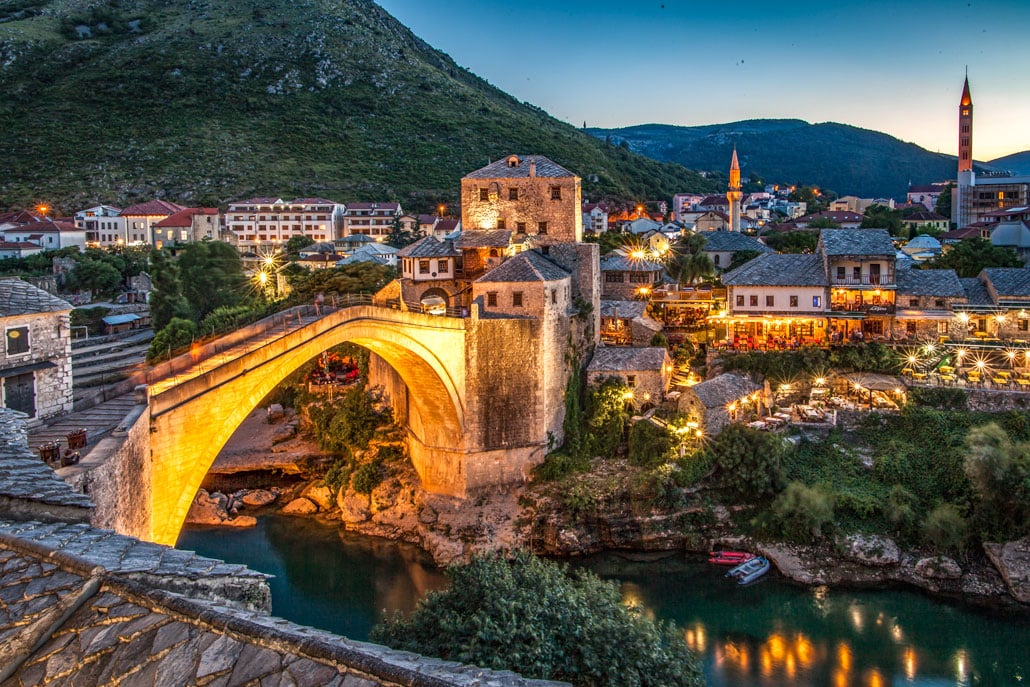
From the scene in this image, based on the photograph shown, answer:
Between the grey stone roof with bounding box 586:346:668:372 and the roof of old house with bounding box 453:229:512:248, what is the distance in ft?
19.4

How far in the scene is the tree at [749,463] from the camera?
27869mm

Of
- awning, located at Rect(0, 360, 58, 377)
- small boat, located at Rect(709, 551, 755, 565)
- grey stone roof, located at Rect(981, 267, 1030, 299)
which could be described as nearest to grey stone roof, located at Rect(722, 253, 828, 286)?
grey stone roof, located at Rect(981, 267, 1030, 299)

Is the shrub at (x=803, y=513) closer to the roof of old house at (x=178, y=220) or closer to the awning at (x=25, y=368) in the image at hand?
the awning at (x=25, y=368)

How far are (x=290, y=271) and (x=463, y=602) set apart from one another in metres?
38.1

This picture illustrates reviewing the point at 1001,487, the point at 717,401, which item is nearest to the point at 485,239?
the point at 717,401

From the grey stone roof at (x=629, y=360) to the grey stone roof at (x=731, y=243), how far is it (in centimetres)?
2117

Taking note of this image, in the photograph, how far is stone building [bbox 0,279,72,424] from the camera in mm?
15469

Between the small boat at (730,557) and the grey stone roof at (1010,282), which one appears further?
the grey stone roof at (1010,282)

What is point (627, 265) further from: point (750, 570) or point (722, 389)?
point (750, 570)

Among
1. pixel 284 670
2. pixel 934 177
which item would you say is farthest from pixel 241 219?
pixel 934 177

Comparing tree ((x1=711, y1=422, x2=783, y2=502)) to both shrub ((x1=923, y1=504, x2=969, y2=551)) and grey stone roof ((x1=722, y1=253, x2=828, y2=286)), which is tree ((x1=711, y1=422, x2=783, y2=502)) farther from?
grey stone roof ((x1=722, y1=253, x2=828, y2=286))

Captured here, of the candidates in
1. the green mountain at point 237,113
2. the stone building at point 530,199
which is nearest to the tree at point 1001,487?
the stone building at point 530,199

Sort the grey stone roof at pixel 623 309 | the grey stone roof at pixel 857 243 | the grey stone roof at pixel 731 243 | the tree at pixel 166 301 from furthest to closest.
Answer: the grey stone roof at pixel 731 243
the tree at pixel 166 301
the grey stone roof at pixel 623 309
the grey stone roof at pixel 857 243

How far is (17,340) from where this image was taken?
15734 mm
